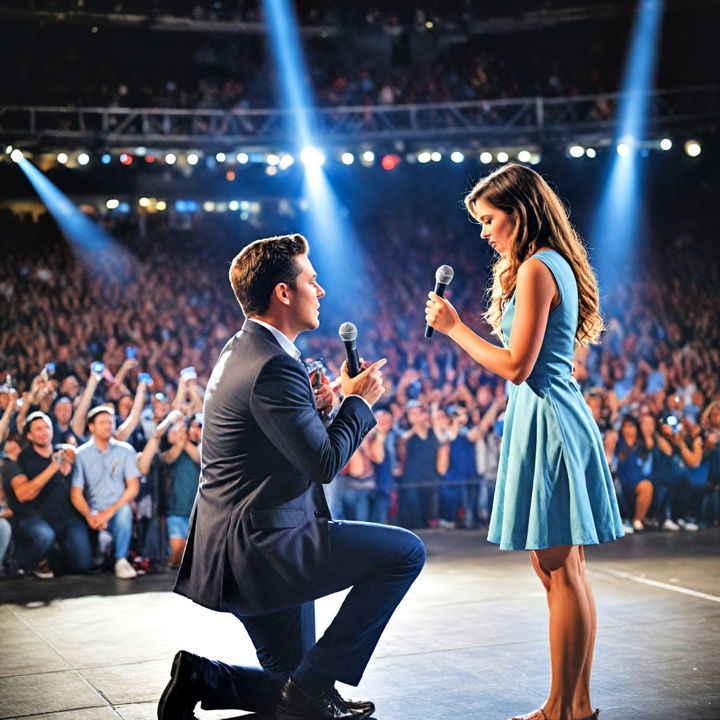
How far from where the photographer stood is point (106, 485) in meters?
6.28

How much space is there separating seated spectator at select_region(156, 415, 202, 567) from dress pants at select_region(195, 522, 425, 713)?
3284 millimetres

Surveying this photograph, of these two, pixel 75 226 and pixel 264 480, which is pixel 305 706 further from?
pixel 75 226

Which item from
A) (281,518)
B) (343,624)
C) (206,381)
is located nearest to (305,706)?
(343,624)

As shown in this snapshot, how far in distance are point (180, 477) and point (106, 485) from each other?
1.55 ft

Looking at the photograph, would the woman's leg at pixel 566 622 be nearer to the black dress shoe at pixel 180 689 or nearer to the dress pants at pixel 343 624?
the dress pants at pixel 343 624

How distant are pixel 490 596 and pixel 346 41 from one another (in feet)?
54.1

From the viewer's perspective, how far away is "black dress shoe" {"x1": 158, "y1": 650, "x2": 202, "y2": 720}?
2.90m

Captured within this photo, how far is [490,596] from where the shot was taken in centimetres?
526

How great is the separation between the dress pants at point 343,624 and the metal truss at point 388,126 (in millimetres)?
13252

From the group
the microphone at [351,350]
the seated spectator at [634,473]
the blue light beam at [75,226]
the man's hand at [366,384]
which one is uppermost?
the blue light beam at [75,226]

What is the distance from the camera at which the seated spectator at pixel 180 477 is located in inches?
251

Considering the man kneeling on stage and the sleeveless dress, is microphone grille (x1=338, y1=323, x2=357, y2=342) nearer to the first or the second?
the man kneeling on stage

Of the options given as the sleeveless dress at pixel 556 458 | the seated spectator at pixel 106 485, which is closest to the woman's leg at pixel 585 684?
the sleeveless dress at pixel 556 458

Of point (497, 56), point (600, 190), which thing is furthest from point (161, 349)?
point (497, 56)
